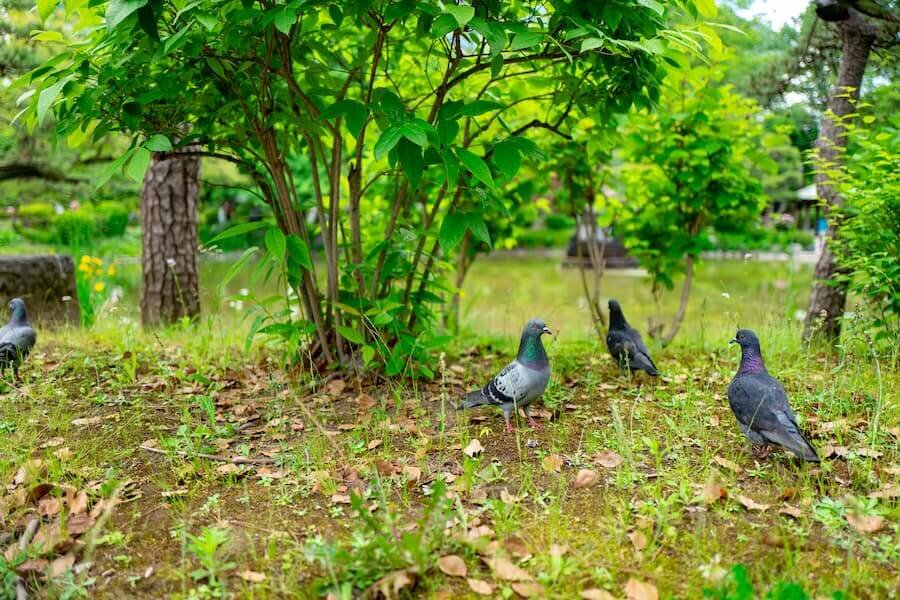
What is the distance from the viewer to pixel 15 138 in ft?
25.6

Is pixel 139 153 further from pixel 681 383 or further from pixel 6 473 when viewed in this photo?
pixel 681 383

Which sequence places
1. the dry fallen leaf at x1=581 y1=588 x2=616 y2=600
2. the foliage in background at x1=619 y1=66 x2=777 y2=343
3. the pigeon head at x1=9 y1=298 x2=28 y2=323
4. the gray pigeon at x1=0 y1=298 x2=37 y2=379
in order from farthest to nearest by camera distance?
the foliage in background at x1=619 y1=66 x2=777 y2=343 → the pigeon head at x1=9 y1=298 x2=28 y2=323 → the gray pigeon at x1=0 y1=298 x2=37 y2=379 → the dry fallen leaf at x1=581 y1=588 x2=616 y2=600

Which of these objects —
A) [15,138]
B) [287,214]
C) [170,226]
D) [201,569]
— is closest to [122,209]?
[15,138]

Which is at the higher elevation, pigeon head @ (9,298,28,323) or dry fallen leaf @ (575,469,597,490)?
pigeon head @ (9,298,28,323)

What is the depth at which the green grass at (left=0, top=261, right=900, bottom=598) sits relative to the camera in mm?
1832

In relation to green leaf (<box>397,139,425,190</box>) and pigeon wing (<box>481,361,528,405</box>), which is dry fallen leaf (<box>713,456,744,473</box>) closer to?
pigeon wing (<box>481,361,528,405</box>)

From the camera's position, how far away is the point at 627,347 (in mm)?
3508

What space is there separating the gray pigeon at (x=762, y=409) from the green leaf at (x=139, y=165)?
227cm

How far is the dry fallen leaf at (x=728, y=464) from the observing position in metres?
2.40

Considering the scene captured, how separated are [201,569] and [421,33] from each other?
6.13 ft

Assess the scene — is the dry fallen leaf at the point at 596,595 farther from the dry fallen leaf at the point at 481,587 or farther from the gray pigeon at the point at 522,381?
the gray pigeon at the point at 522,381

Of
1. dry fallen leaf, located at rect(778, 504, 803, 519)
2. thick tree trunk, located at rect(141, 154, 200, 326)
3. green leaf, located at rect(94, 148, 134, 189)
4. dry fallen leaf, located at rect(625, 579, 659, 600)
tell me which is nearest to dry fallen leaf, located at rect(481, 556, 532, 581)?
dry fallen leaf, located at rect(625, 579, 659, 600)

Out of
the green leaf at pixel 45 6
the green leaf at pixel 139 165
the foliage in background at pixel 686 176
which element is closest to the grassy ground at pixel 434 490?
the green leaf at pixel 139 165

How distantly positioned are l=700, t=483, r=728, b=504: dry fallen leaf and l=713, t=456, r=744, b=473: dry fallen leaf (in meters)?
0.22
